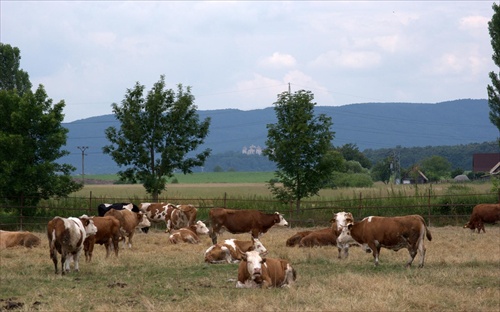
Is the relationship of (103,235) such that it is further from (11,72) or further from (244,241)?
(11,72)

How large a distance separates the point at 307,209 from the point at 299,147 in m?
2.91

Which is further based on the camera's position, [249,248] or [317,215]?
[317,215]

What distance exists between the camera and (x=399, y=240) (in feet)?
57.9

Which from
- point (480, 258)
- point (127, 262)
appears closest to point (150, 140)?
point (127, 262)

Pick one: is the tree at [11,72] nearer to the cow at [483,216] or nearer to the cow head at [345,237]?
the cow at [483,216]

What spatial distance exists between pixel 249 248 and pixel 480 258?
5.75 metres

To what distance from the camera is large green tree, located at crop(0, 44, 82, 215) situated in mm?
31594

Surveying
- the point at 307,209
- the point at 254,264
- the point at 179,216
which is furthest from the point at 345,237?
the point at 307,209

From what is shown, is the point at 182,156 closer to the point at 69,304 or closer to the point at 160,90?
the point at 160,90

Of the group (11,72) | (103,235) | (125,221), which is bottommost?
(103,235)

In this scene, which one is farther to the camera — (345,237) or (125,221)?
(125,221)

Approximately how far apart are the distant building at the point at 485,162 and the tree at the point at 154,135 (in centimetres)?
9662

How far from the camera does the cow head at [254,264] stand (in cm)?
1365

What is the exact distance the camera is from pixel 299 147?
3472 centimetres
